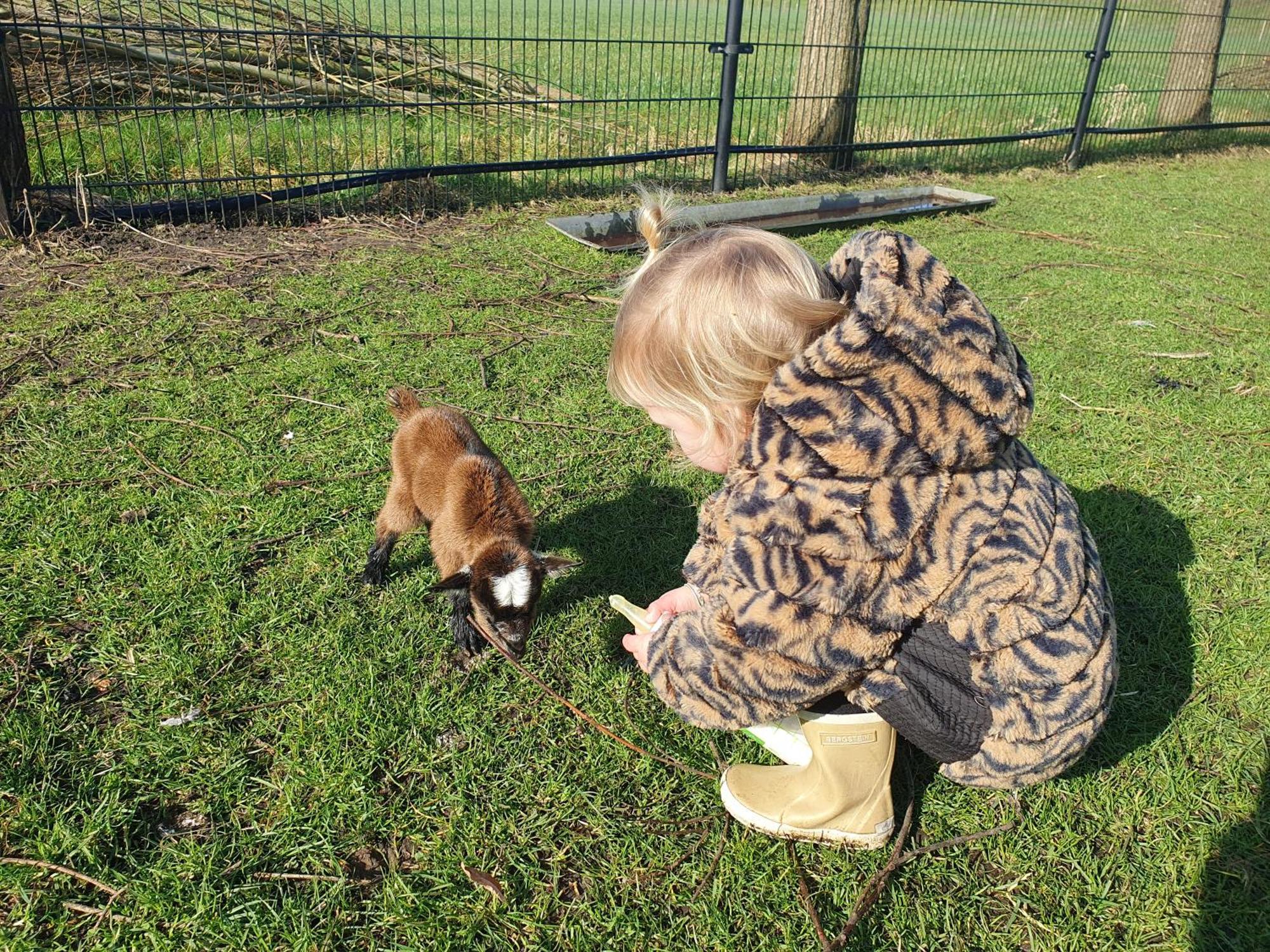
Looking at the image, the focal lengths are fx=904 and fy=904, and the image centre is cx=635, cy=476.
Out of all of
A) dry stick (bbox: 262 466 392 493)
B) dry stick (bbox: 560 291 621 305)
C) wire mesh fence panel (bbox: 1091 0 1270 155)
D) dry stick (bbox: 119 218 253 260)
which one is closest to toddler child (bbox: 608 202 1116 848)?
dry stick (bbox: 262 466 392 493)

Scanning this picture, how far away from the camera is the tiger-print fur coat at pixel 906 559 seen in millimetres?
1845

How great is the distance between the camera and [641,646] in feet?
7.84

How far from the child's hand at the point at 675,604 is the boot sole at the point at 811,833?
0.53 metres

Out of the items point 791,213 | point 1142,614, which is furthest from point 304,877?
point 791,213

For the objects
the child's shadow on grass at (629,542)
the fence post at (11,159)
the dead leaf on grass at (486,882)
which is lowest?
the dead leaf on grass at (486,882)

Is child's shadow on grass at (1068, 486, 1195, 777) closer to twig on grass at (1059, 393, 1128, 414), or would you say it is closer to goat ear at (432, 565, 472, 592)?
twig on grass at (1059, 393, 1128, 414)

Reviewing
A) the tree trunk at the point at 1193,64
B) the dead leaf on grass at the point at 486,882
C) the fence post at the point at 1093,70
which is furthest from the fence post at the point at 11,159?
the tree trunk at the point at 1193,64

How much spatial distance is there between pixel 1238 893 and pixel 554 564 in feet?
6.81

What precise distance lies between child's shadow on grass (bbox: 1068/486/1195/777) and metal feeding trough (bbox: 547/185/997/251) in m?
3.23

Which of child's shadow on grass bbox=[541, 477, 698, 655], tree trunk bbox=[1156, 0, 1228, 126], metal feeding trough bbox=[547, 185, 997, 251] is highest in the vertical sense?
tree trunk bbox=[1156, 0, 1228, 126]

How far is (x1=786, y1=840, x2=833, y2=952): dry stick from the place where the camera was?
2107mm

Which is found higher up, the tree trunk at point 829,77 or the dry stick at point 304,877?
the tree trunk at point 829,77

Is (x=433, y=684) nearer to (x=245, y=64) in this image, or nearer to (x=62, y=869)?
(x=62, y=869)

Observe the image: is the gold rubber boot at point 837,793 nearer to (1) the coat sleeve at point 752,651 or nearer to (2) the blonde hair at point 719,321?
(1) the coat sleeve at point 752,651
